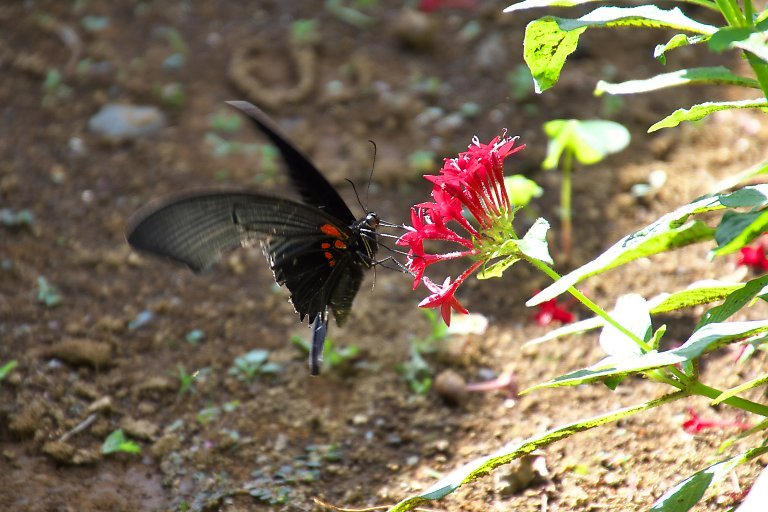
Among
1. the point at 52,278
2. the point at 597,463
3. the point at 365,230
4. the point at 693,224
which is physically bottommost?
the point at 52,278

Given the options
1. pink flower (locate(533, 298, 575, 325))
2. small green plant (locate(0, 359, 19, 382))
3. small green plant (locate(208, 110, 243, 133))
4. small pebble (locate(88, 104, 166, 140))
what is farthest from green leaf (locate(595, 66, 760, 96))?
small pebble (locate(88, 104, 166, 140))

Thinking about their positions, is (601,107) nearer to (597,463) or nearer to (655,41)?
(655,41)

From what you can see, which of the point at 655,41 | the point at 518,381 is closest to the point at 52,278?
the point at 518,381

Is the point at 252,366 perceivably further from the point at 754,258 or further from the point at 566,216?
the point at 754,258

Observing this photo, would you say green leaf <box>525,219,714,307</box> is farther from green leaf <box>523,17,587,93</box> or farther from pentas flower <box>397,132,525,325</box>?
green leaf <box>523,17,587,93</box>

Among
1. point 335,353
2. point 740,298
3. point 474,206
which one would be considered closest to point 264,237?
point 335,353
